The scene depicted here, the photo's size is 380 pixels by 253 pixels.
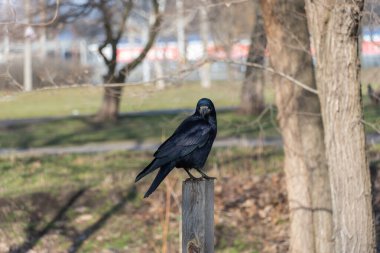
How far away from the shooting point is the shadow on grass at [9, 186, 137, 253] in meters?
12.6

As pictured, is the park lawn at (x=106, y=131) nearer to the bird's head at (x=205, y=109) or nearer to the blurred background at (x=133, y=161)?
the blurred background at (x=133, y=161)

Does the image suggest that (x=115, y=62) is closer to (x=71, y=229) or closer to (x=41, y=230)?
(x=71, y=229)

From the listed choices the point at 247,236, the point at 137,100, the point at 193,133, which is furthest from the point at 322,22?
the point at 247,236

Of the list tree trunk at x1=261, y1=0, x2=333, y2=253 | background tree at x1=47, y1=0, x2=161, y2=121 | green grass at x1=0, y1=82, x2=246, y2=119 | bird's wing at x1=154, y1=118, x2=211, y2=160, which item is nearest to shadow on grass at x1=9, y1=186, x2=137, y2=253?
background tree at x1=47, y1=0, x2=161, y2=121

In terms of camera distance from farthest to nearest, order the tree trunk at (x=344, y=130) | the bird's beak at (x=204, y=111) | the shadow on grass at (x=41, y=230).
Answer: the shadow on grass at (x=41, y=230), the tree trunk at (x=344, y=130), the bird's beak at (x=204, y=111)

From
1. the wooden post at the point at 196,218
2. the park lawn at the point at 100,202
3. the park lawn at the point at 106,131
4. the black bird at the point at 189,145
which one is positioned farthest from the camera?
the park lawn at the point at 106,131

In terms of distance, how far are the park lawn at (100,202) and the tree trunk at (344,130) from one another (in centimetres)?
364

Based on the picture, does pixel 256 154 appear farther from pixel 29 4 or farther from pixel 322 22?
pixel 322 22

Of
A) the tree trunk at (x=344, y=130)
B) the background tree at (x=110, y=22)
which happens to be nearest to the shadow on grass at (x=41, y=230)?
the background tree at (x=110, y=22)

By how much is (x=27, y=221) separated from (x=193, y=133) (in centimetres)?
741

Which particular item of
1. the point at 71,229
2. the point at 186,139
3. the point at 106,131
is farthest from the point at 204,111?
the point at 106,131

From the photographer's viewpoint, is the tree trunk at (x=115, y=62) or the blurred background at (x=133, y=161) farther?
the tree trunk at (x=115, y=62)

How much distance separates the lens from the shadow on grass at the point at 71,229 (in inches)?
498

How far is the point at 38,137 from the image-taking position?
1972 centimetres
